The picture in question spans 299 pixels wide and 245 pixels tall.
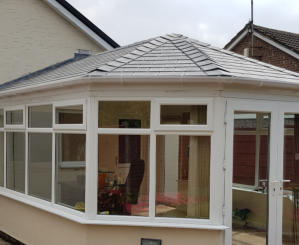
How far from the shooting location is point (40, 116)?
6.88m

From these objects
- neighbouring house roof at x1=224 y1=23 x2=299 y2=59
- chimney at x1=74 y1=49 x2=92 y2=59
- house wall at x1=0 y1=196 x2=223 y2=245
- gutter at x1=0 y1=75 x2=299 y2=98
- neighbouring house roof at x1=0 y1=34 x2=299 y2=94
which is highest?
neighbouring house roof at x1=224 y1=23 x2=299 y2=59

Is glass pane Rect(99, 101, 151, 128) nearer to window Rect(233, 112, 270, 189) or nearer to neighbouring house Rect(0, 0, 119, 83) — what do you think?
window Rect(233, 112, 270, 189)

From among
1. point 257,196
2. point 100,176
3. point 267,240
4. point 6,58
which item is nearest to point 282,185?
point 257,196

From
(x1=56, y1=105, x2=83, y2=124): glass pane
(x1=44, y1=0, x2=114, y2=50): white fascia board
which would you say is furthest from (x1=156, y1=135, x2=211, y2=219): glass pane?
(x1=44, y1=0, x2=114, y2=50): white fascia board

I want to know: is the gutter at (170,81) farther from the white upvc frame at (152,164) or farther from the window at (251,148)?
the window at (251,148)

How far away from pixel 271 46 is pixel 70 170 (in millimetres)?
12468

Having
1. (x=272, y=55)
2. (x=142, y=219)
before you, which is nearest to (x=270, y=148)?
(x=142, y=219)

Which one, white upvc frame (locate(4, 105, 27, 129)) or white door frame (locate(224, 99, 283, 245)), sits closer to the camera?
white door frame (locate(224, 99, 283, 245))

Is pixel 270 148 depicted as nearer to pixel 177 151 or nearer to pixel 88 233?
pixel 177 151

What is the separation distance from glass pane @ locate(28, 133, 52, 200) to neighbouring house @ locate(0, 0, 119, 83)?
3802 millimetres

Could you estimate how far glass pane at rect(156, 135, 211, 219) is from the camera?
5.36 m

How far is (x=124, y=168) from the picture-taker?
5.57 meters

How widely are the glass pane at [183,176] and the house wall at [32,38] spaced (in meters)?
6.54

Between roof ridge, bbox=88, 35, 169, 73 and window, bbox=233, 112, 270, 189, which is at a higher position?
roof ridge, bbox=88, 35, 169, 73
